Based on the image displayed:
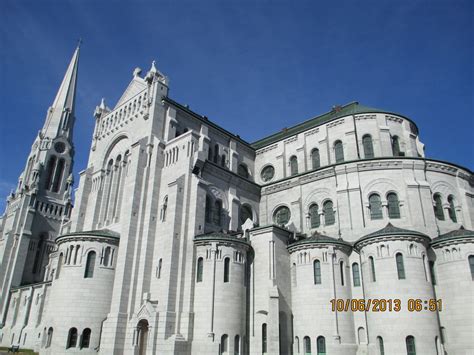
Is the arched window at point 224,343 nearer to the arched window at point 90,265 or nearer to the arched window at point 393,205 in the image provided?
the arched window at point 90,265

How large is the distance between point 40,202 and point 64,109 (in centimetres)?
2077

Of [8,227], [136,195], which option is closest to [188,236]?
[136,195]

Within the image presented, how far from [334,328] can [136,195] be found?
2040 centimetres

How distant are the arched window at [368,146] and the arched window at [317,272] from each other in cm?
1401

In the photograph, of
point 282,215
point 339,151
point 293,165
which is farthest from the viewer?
point 293,165

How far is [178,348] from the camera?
90.8 feet

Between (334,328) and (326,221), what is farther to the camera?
(326,221)

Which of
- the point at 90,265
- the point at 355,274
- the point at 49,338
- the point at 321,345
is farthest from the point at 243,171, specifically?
the point at 49,338

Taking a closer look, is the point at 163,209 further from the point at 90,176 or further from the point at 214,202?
the point at 90,176

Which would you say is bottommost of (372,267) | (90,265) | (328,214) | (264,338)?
(264,338)

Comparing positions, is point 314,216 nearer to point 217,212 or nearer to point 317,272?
point 317,272

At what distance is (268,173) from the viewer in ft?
157

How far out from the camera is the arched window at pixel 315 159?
A: 43156 millimetres

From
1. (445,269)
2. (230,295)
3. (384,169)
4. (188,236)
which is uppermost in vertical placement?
(384,169)
